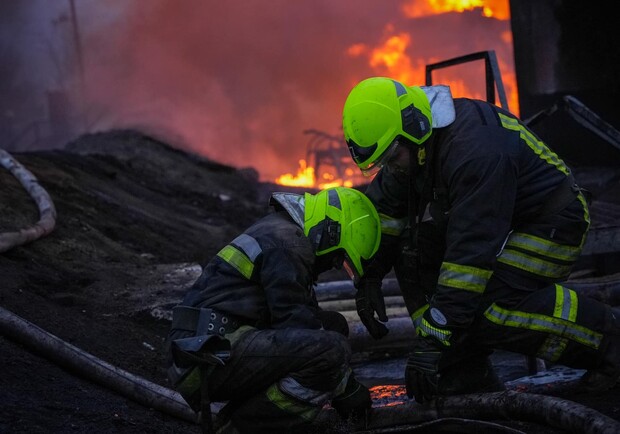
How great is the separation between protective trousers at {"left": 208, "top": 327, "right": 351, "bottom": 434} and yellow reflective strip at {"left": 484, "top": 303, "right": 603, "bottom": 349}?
702mm

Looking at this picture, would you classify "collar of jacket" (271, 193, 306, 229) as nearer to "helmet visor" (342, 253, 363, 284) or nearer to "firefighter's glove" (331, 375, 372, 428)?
"helmet visor" (342, 253, 363, 284)

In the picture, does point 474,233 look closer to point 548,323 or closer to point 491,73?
point 548,323

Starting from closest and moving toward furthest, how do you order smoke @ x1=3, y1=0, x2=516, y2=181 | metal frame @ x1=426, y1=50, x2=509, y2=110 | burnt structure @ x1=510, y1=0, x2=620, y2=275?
metal frame @ x1=426, y1=50, x2=509, y2=110
burnt structure @ x1=510, y1=0, x2=620, y2=275
smoke @ x1=3, y1=0, x2=516, y2=181

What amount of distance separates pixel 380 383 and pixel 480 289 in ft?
6.53

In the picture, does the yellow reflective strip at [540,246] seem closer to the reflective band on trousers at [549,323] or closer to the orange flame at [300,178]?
the reflective band on trousers at [549,323]

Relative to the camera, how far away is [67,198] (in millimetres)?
10266

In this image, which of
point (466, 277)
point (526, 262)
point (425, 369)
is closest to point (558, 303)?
point (526, 262)

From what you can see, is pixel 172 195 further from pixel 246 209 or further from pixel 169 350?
pixel 169 350

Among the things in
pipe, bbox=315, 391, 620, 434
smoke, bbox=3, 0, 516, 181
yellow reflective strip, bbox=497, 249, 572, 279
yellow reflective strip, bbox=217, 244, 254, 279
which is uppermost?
smoke, bbox=3, 0, 516, 181

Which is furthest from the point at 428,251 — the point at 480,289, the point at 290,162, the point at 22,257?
the point at 290,162

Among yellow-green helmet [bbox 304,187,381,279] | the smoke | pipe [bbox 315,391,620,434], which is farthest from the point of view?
the smoke

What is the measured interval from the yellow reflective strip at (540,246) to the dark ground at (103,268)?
704 mm

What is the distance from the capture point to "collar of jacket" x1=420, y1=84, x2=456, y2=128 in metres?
3.85

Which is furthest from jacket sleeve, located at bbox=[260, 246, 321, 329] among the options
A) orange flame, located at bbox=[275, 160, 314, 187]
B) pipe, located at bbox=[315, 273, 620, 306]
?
orange flame, located at bbox=[275, 160, 314, 187]
